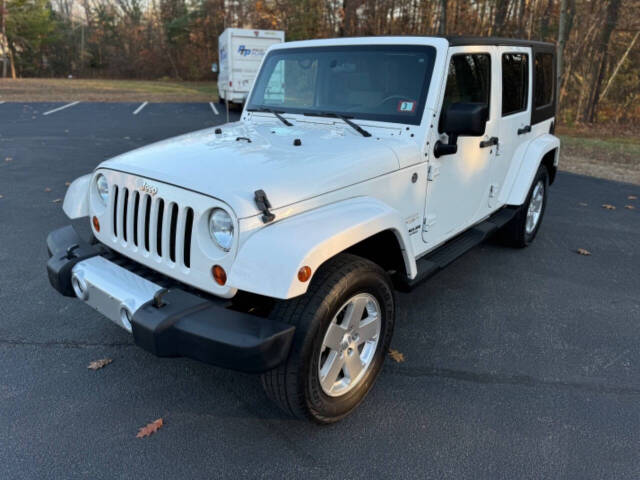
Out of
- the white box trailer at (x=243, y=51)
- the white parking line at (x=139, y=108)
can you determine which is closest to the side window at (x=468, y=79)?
the white parking line at (x=139, y=108)

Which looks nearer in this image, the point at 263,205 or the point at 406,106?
the point at 263,205

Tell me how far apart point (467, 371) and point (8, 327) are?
3144 mm

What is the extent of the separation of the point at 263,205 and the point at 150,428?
134 centimetres

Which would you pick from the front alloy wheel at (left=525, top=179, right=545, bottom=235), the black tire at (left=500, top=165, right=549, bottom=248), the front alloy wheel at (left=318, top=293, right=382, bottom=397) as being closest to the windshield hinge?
the front alloy wheel at (left=318, top=293, right=382, bottom=397)

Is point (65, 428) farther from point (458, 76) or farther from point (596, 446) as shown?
point (458, 76)

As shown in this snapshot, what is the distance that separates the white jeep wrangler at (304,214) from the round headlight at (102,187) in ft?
0.03

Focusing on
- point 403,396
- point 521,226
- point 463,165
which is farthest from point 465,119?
point 521,226

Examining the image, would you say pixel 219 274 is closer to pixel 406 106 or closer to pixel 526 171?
pixel 406 106

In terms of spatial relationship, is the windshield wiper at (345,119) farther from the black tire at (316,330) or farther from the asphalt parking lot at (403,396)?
the asphalt parking lot at (403,396)

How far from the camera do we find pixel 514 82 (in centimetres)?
445

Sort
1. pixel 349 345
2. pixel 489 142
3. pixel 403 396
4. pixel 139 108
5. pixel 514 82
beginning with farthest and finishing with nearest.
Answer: pixel 139 108, pixel 514 82, pixel 489 142, pixel 403 396, pixel 349 345

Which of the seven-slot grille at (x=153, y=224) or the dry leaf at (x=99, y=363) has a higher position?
the seven-slot grille at (x=153, y=224)

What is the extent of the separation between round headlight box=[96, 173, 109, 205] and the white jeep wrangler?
0.01 m

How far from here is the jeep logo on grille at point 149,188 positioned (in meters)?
2.58
